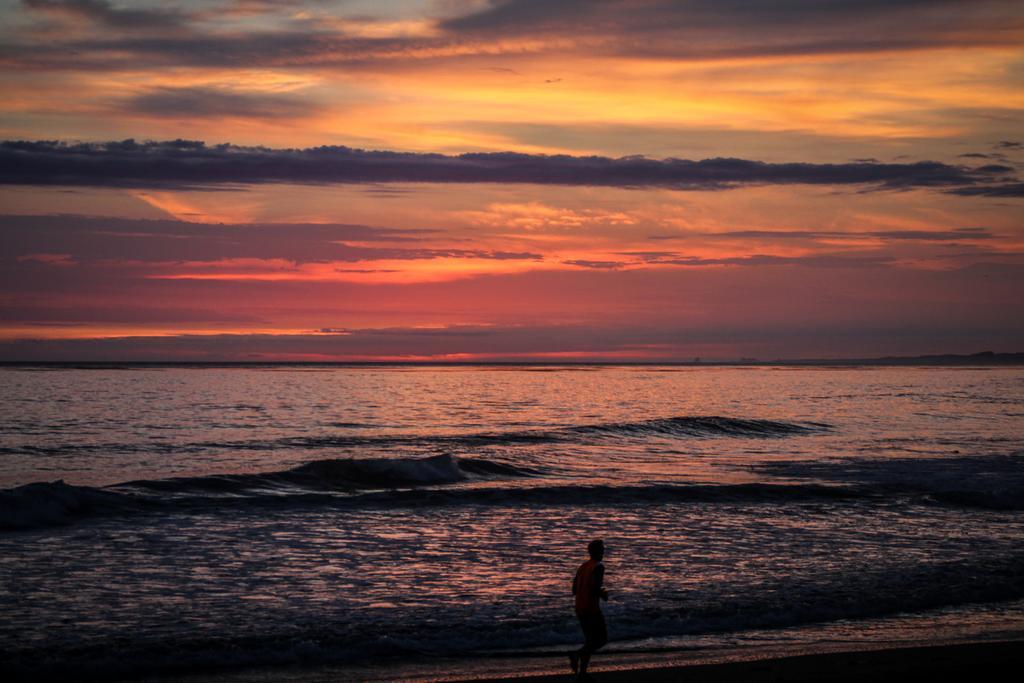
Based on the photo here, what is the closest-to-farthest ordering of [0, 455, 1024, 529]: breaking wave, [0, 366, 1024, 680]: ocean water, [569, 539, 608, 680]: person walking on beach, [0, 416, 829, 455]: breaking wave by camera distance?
[569, 539, 608, 680]: person walking on beach < [0, 366, 1024, 680]: ocean water < [0, 455, 1024, 529]: breaking wave < [0, 416, 829, 455]: breaking wave

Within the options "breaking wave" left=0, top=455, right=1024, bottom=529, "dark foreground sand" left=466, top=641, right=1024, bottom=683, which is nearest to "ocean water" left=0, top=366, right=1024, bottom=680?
"breaking wave" left=0, top=455, right=1024, bottom=529

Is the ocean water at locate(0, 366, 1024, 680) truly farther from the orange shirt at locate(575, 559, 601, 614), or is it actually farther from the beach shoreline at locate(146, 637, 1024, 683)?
the orange shirt at locate(575, 559, 601, 614)

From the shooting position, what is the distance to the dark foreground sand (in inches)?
459

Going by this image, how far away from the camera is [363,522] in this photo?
24.4 m

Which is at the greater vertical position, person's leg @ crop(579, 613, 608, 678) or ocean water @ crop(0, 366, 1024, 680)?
person's leg @ crop(579, 613, 608, 678)

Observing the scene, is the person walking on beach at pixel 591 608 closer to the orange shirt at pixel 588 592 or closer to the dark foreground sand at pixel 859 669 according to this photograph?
the orange shirt at pixel 588 592

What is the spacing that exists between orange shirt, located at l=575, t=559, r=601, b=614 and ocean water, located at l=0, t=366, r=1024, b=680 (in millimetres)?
2493

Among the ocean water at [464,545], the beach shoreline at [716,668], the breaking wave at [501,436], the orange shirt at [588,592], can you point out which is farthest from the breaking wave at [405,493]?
the orange shirt at [588,592]

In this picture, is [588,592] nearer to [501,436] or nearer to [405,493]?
[405,493]

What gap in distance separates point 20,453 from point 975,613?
1352 inches

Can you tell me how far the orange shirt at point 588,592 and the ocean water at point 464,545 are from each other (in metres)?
→ 2.49

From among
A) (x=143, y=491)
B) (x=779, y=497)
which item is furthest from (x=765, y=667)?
(x=143, y=491)

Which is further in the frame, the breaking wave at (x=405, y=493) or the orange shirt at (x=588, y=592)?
the breaking wave at (x=405, y=493)

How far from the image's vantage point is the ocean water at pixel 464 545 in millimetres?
14281
